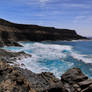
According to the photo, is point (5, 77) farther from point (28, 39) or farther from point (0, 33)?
point (28, 39)

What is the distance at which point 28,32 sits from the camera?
8519 centimetres

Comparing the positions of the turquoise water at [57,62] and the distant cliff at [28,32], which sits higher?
the distant cliff at [28,32]

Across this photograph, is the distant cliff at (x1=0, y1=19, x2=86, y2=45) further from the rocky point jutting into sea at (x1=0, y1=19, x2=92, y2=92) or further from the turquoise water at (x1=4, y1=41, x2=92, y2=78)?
the rocky point jutting into sea at (x1=0, y1=19, x2=92, y2=92)

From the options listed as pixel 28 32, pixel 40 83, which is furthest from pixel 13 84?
pixel 28 32

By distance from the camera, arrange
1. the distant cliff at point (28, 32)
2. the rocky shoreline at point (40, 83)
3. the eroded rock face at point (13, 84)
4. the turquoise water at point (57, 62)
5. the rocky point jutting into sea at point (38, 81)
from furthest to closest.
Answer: the distant cliff at point (28, 32) → the turquoise water at point (57, 62) → the rocky point jutting into sea at point (38, 81) → the rocky shoreline at point (40, 83) → the eroded rock face at point (13, 84)

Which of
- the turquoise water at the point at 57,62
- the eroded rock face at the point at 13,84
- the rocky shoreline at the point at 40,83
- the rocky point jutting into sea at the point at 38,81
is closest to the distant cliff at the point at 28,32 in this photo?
the turquoise water at the point at 57,62

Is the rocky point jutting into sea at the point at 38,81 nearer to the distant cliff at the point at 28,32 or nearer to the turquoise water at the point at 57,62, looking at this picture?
the turquoise water at the point at 57,62

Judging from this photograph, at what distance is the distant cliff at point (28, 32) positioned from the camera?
230 ft

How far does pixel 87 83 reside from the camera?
36.5 feet

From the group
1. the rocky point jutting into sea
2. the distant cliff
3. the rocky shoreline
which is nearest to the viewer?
the rocky shoreline

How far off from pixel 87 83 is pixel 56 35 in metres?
91.3

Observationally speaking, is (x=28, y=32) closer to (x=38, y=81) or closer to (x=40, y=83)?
(x=38, y=81)

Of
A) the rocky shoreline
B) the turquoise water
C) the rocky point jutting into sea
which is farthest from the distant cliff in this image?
the rocky shoreline

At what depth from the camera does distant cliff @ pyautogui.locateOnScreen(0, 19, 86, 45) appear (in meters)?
70.0
